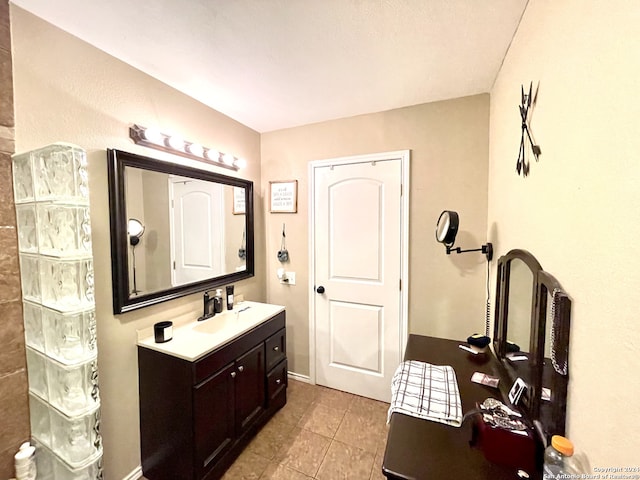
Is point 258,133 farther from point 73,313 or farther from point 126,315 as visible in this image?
point 73,313

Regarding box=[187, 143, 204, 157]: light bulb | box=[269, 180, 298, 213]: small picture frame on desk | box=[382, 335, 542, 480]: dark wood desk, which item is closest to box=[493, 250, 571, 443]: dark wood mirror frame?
box=[382, 335, 542, 480]: dark wood desk

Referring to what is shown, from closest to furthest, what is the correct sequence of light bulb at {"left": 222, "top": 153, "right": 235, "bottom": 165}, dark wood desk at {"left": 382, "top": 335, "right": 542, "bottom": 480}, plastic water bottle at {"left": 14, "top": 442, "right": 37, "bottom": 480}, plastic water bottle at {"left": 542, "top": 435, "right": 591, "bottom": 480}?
plastic water bottle at {"left": 542, "top": 435, "right": 591, "bottom": 480}
dark wood desk at {"left": 382, "top": 335, "right": 542, "bottom": 480}
plastic water bottle at {"left": 14, "top": 442, "right": 37, "bottom": 480}
light bulb at {"left": 222, "top": 153, "right": 235, "bottom": 165}

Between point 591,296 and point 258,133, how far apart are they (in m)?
2.61

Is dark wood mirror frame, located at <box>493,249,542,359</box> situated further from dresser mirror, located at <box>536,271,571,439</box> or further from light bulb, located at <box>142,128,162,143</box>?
light bulb, located at <box>142,128,162,143</box>

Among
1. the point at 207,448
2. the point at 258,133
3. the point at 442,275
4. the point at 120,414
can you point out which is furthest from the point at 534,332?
the point at 258,133

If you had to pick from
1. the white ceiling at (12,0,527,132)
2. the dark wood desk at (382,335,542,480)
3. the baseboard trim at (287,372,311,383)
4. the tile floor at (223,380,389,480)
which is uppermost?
the white ceiling at (12,0,527,132)

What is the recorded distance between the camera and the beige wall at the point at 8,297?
109 cm

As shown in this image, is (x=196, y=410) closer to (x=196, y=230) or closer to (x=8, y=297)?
(x=8, y=297)

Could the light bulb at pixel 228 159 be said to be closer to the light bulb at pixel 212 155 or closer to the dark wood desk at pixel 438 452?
the light bulb at pixel 212 155

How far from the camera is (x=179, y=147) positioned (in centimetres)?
177

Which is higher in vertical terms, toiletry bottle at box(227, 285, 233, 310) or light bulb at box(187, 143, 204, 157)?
light bulb at box(187, 143, 204, 157)

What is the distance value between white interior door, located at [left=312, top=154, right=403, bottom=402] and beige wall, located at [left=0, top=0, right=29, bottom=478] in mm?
1809

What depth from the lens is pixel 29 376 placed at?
3.85ft

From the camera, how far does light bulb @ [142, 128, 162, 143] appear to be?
1.55 m
